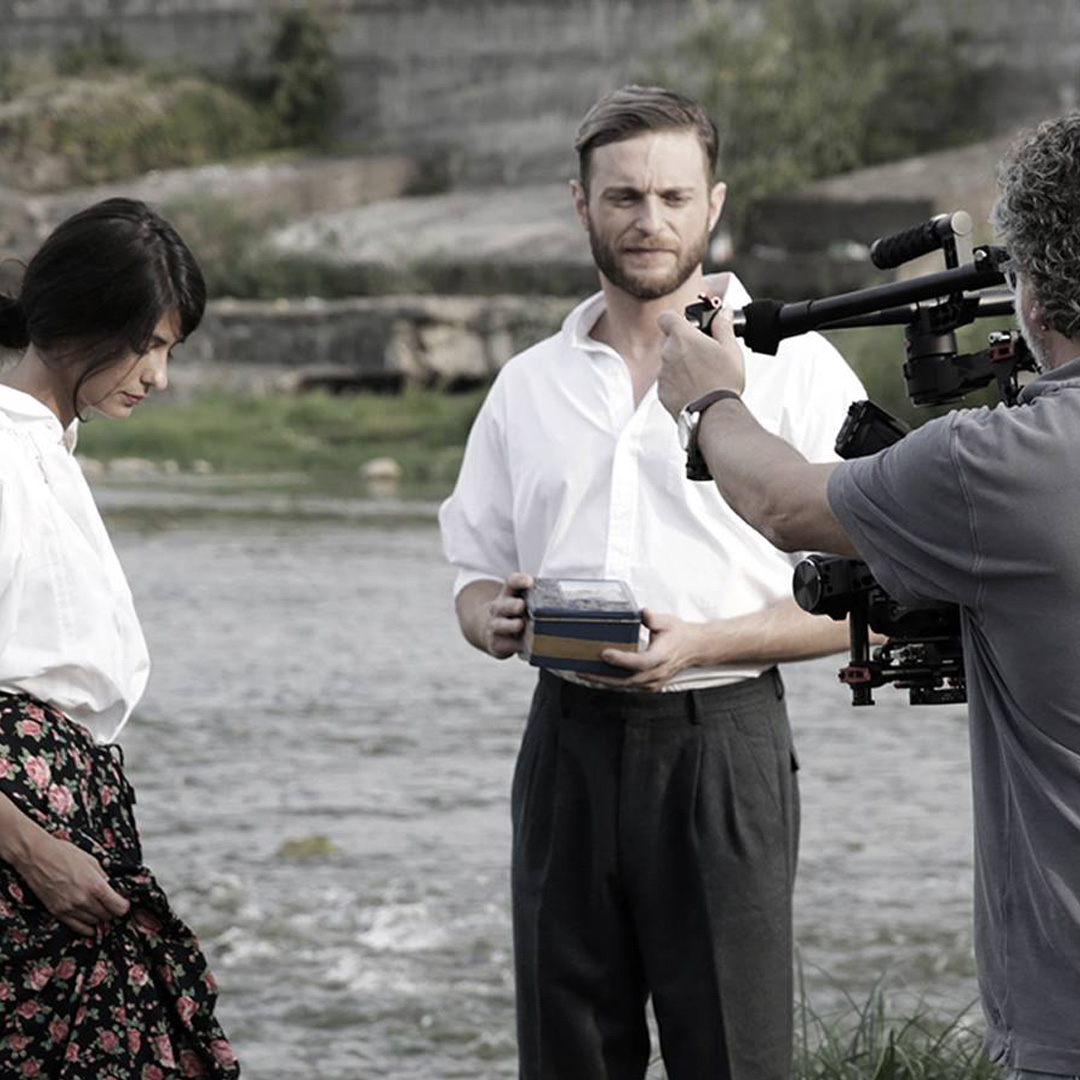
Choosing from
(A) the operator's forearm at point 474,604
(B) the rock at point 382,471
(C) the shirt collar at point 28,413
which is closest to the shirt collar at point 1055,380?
(C) the shirt collar at point 28,413

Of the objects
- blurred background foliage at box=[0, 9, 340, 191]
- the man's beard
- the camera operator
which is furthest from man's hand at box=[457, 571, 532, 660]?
blurred background foliage at box=[0, 9, 340, 191]

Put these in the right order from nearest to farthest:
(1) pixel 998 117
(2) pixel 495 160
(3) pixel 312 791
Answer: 1. (3) pixel 312 791
2. (1) pixel 998 117
3. (2) pixel 495 160

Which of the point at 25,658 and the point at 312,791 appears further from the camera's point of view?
the point at 312,791

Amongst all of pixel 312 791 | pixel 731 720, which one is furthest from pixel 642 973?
pixel 312 791

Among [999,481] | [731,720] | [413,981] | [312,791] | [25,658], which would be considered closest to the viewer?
[999,481]

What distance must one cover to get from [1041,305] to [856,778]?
6.44 meters

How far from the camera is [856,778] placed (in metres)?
9.02

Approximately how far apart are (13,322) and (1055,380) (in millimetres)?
1686

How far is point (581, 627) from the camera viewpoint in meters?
3.87

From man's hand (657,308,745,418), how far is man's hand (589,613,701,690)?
32.1 inches

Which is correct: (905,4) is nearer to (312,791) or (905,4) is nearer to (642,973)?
(312,791)

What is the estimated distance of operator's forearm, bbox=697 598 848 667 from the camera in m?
3.99

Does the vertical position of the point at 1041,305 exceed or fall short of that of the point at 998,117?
it falls short

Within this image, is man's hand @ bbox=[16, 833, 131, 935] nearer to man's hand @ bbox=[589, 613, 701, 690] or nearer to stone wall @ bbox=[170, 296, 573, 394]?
man's hand @ bbox=[589, 613, 701, 690]
